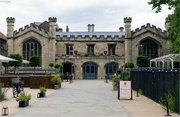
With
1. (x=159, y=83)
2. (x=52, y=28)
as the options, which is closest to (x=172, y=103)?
(x=159, y=83)

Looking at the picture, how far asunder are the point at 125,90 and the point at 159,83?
8.47 feet

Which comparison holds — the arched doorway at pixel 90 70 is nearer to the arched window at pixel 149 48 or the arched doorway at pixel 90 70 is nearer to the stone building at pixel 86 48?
the stone building at pixel 86 48

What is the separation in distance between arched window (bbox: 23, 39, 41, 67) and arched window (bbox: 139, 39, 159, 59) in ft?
60.3

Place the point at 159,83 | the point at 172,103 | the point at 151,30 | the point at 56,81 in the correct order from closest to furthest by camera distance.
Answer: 1. the point at 172,103
2. the point at 159,83
3. the point at 56,81
4. the point at 151,30

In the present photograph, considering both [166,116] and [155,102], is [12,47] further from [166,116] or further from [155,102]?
[166,116]

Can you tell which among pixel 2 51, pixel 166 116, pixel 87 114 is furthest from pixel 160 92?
pixel 2 51

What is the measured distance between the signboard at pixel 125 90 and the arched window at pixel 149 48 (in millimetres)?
28165

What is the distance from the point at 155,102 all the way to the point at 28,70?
30994mm

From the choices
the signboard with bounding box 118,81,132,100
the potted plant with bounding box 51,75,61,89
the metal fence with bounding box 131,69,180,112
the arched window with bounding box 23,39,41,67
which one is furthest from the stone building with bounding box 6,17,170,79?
the signboard with bounding box 118,81,132,100

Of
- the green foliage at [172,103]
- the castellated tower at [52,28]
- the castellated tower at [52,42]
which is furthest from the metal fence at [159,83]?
the castellated tower at [52,28]

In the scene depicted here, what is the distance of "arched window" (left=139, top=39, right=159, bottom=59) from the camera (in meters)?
41.8

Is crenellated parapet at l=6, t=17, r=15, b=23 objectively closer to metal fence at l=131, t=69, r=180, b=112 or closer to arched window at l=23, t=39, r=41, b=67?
arched window at l=23, t=39, r=41, b=67

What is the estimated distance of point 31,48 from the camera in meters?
42.6

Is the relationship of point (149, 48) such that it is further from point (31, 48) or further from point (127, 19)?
point (31, 48)
